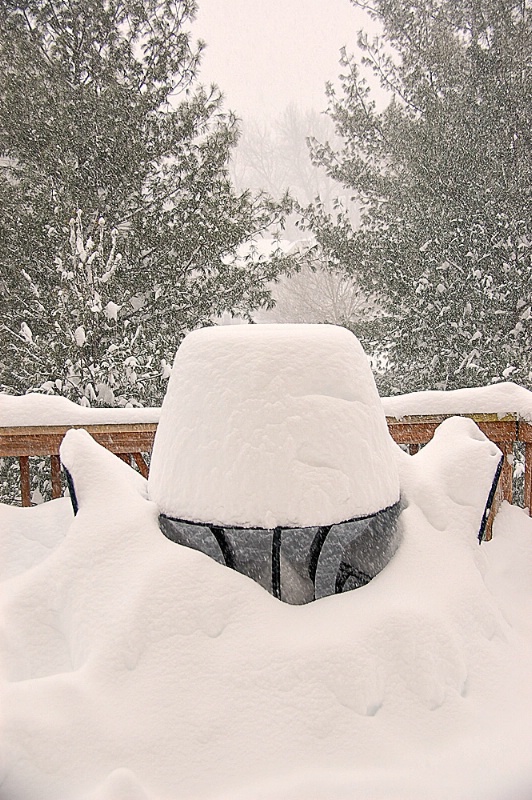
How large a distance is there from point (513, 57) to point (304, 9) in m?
6.13

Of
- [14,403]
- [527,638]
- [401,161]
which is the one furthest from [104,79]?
[527,638]

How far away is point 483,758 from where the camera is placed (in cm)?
108

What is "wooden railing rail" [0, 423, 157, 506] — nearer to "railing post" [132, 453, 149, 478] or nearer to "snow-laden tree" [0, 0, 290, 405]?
"railing post" [132, 453, 149, 478]

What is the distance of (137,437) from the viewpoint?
2572 mm

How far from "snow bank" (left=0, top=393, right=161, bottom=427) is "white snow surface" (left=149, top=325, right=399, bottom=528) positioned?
1004 mm

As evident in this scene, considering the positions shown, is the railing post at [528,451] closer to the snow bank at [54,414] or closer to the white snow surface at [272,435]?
the white snow surface at [272,435]

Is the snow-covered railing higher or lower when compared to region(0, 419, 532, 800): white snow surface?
higher

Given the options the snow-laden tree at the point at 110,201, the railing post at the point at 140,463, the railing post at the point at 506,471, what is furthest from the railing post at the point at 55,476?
the snow-laden tree at the point at 110,201

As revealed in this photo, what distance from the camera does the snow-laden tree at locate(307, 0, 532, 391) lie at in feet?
25.0

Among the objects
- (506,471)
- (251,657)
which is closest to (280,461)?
(251,657)

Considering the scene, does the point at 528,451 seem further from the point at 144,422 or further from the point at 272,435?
the point at 144,422

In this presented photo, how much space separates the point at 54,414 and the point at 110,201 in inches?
217

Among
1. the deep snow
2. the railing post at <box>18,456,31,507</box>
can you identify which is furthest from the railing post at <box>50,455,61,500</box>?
the deep snow

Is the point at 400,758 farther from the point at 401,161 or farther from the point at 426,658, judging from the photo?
the point at 401,161
